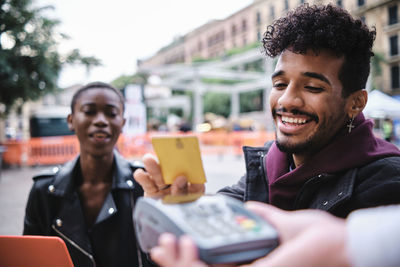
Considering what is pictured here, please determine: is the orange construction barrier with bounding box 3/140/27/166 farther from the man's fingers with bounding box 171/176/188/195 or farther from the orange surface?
the man's fingers with bounding box 171/176/188/195

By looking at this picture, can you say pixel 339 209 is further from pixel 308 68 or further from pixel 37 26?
pixel 37 26

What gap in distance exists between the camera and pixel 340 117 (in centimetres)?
135

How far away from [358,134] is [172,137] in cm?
80

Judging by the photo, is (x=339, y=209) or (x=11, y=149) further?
(x=11, y=149)

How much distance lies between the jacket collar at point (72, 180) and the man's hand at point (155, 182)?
36.2 inches

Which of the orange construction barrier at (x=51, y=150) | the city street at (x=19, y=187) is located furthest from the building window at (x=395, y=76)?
the orange construction barrier at (x=51, y=150)

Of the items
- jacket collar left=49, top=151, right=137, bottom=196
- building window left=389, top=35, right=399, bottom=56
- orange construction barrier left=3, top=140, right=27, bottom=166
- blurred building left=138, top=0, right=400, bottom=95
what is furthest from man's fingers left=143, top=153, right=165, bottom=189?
building window left=389, top=35, right=399, bottom=56

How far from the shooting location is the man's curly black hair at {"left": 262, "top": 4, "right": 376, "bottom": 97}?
1279mm

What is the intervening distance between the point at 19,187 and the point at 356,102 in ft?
27.3

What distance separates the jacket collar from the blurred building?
426 inches

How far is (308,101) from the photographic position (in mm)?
1289

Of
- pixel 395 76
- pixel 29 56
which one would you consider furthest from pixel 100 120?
pixel 395 76

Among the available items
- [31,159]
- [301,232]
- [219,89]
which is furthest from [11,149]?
[301,232]

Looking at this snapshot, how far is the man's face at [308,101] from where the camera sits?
49.9 inches
